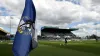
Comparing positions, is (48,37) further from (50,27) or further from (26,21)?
(26,21)

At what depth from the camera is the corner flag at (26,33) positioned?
20.6 ft

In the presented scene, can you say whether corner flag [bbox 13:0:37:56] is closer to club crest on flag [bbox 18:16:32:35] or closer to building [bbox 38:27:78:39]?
club crest on flag [bbox 18:16:32:35]

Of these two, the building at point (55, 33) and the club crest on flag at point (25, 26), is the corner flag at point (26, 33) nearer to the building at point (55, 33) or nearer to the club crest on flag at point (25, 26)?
the club crest on flag at point (25, 26)

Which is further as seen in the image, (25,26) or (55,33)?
(55,33)

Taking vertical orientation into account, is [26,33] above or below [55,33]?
below

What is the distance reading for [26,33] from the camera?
6.40 meters

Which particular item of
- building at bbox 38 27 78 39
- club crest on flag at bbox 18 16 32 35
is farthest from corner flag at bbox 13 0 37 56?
building at bbox 38 27 78 39

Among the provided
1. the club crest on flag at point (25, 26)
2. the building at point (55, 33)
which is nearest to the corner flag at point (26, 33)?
the club crest on flag at point (25, 26)

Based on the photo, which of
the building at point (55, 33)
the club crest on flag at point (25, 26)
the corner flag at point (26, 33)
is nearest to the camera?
the corner flag at point (26, 33)

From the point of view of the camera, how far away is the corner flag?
6281 mm

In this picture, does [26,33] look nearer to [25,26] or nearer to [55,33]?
[25,26]

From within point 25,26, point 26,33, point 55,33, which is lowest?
point 26,33

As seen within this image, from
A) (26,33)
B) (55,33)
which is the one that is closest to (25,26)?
(26,33)

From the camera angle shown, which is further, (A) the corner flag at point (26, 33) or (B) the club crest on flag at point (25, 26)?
(B) the club crest on flag at point (25, 26)
